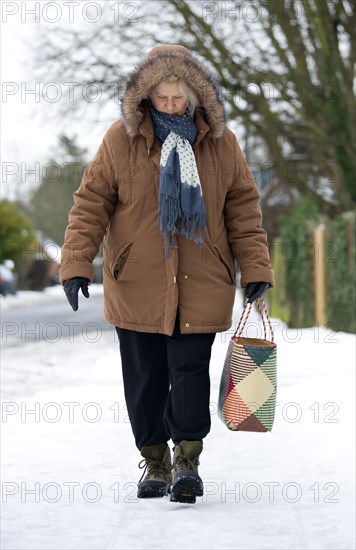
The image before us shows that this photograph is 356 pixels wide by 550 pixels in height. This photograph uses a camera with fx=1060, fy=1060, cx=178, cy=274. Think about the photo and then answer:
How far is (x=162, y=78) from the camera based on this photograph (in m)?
4.29

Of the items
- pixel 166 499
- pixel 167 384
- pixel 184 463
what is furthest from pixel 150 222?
pixel 166 499

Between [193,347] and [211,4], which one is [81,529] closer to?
[193,347]

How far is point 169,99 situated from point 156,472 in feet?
5.19

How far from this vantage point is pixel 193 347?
4.38m

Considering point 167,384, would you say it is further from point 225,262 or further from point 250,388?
point 225,262

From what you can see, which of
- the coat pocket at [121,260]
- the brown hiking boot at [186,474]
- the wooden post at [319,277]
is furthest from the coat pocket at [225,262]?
the wooden post at [319,277]

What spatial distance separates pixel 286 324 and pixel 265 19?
16.9 ft

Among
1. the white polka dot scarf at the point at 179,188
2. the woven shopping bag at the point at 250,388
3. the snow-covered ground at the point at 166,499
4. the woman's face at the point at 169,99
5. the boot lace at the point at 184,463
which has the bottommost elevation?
the snow-covered ground at the point at 166,499

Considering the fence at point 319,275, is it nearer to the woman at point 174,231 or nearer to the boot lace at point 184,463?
the woman at point 174,231

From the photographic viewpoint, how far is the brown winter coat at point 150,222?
14.2 ft

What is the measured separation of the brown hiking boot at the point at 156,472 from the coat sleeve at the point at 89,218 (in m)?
0.84

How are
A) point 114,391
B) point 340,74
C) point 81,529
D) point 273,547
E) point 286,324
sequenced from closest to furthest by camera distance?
point 273,547 < point 81,529 < point 114,391 < point 340,74 < point 286,324

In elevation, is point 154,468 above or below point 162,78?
below

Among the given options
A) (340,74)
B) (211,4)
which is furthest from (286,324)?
(211,4)
